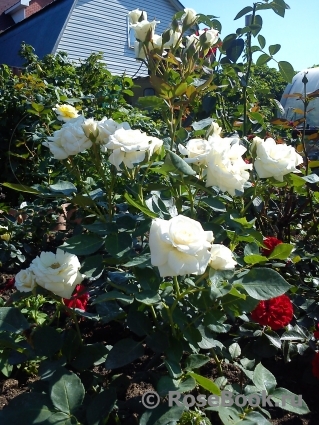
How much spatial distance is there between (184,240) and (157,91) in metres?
0.71

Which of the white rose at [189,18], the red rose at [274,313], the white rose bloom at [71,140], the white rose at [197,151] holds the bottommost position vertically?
the red rose at [274,313]

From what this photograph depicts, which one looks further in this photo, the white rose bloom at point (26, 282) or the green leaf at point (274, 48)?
the green leaf at point (274, 48)

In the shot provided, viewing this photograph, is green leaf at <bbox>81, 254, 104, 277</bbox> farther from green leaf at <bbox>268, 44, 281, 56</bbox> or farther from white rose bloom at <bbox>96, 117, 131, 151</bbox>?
green leaf at <bbox>268, 44, 281, 56</bbox>

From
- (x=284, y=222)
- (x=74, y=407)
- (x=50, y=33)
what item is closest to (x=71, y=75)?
(x=284, y=222)

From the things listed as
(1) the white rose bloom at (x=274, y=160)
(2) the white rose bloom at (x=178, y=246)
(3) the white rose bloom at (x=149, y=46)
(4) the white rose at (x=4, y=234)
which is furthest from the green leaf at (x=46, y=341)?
(4) the white rose at (x=4, y=234)

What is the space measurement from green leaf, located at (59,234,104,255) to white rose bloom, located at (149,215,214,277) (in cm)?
29

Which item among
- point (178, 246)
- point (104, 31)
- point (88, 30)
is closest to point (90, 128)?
point (178, 246)

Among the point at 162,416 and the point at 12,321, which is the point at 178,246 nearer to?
the point at 162,416

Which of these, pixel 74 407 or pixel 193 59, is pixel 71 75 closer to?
pixel 193 59

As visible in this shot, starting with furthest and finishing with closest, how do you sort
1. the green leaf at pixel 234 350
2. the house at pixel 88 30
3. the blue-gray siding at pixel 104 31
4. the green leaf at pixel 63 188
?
the blue-gray siding at pixel 104 31 < the house at pixel 88 30 < the green leaf at pixel 234 350 < the green leaf at pixel 63 188

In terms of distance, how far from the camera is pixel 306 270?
211cm

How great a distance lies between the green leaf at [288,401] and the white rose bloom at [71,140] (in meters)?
0.89

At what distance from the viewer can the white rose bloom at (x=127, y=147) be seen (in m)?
1.24

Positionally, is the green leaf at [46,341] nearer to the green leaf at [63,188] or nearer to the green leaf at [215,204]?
the green leaf at [63,188]
